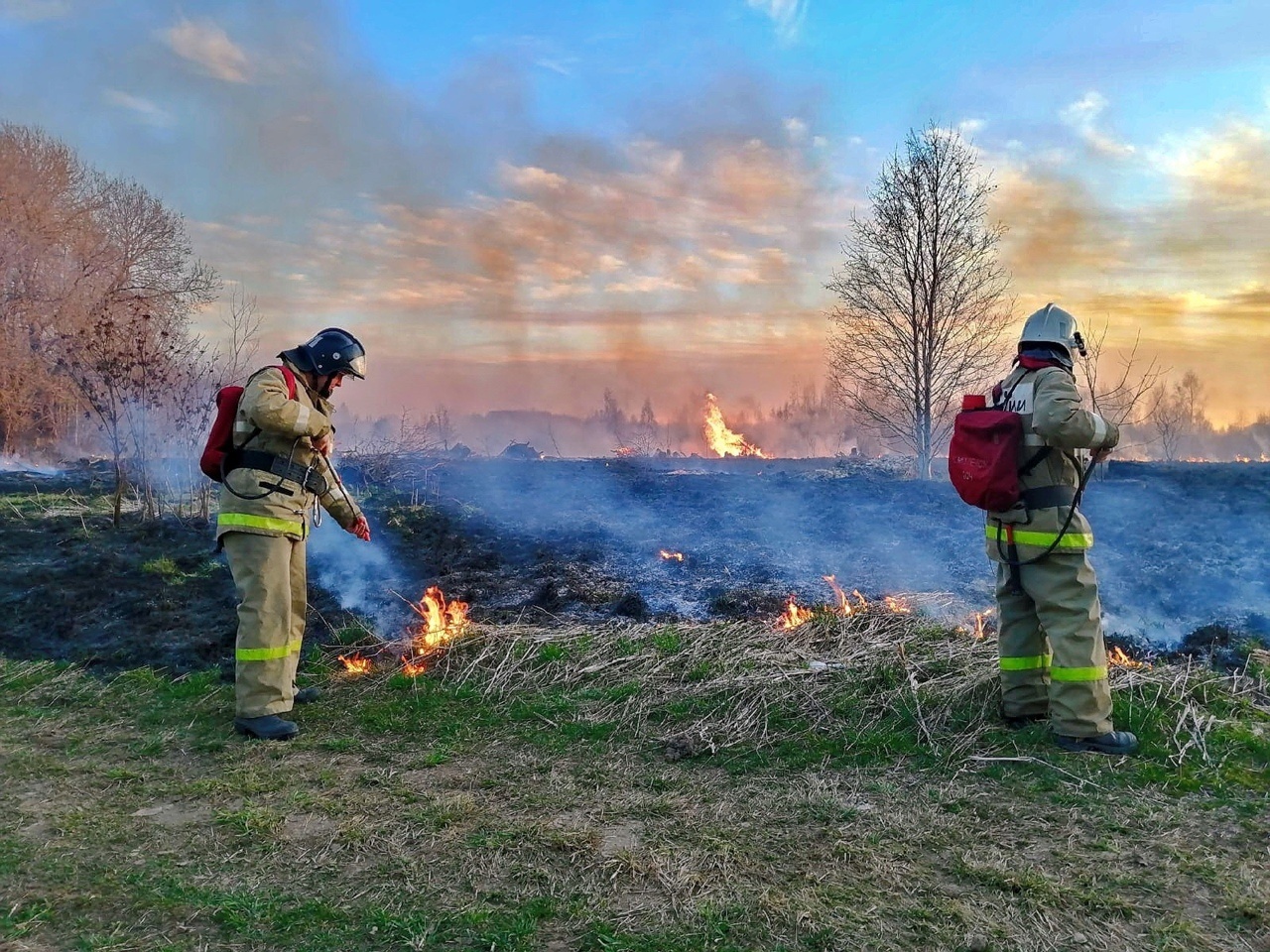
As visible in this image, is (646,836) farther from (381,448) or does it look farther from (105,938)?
(381,448)

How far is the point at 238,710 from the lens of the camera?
5.06 meters

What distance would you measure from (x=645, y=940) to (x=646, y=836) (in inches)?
30.7

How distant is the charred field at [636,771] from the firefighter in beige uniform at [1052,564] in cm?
23

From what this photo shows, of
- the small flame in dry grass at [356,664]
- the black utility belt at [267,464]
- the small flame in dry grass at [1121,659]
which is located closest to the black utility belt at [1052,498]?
the small flame in dry grass at [1121,659]

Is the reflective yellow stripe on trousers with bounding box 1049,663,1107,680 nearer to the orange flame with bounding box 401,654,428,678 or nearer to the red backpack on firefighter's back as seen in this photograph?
the red backpack on firefighter's back

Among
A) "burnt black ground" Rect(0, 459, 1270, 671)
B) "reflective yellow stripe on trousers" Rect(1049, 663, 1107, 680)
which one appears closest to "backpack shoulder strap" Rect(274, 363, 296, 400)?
Result: "burnt black ground" Rect(0, 459, 1270, 671)

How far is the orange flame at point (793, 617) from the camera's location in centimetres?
634

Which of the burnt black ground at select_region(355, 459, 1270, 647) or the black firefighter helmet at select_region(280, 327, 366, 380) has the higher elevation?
the black firefighter helmet at select_region(280, 327, 366, 380)

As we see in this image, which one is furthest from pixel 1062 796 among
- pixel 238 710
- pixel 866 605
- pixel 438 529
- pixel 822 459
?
pixel 822 459

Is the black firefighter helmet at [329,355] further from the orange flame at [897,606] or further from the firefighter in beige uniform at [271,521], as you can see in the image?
the orange flame at [897,606]

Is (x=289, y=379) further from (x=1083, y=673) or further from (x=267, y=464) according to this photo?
(x=1083, y=673)

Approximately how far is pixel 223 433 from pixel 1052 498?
515 cm

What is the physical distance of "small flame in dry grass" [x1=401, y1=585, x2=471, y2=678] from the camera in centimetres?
610

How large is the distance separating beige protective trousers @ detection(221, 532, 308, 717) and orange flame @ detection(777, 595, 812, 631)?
370 centimetres
